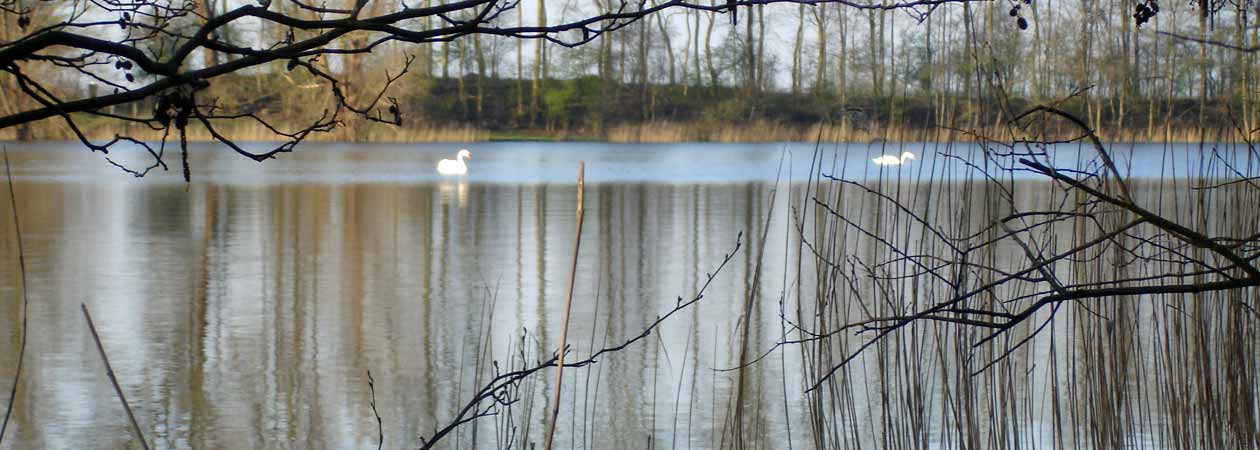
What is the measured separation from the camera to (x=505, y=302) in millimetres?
6559

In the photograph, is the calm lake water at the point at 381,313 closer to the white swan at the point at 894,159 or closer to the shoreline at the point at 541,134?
the white swan at the point at 894,159

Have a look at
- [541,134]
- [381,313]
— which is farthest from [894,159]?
[541,134]

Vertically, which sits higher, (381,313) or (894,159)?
(894,159)

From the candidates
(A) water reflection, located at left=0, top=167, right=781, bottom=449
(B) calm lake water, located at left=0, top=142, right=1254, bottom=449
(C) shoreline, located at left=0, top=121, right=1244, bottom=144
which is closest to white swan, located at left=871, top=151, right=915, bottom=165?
(B) calm lake water, located at left=0, top=142, right=1254, bottom=449

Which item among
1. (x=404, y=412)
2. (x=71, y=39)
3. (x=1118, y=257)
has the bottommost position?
(x=404, y=412)

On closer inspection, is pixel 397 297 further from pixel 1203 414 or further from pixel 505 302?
pixel 1203 414

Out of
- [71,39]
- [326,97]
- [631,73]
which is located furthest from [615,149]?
[71,39]

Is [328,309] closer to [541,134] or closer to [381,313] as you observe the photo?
[381,313]

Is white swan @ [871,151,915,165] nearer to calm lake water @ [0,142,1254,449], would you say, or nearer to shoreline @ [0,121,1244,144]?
calm lake water @ [0,142,1254,449]

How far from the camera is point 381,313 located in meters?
6.33

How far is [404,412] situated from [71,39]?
3.01 metres

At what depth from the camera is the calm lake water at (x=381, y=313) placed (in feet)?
13.5

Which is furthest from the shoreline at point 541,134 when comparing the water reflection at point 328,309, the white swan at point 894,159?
the water reflection at point 328,309

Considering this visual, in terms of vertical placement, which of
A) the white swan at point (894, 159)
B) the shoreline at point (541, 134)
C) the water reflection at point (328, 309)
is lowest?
the water reflection at point (328, 309)
